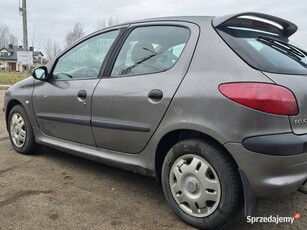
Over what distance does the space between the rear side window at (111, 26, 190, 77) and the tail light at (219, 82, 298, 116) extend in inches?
26.5

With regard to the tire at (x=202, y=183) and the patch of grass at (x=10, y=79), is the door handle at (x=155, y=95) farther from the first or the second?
the patch of grass at (x=10, y=79)

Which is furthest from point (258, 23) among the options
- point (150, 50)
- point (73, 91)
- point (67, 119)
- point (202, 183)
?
point (67, 119)

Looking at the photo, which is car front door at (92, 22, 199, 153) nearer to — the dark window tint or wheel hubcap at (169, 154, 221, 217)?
the dark window tint

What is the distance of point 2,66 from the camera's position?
8519cm

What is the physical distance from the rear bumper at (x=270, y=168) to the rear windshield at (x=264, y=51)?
1.87 ft

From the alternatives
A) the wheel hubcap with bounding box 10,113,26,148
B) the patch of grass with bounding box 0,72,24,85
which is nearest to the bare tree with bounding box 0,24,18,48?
the patch of grass with bounding box 0,72,24,85

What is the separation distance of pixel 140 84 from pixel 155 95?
0.22 meters

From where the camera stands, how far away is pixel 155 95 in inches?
107

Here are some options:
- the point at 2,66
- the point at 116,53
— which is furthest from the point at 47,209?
the point at 2,66

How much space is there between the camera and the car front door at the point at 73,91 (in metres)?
3.38

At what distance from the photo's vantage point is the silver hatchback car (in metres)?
2.25

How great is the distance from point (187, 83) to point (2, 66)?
300 ft

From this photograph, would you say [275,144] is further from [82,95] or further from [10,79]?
[10,79]

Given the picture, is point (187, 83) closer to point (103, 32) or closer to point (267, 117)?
point (267, 117)
